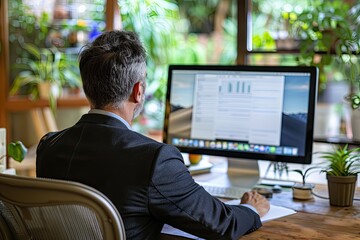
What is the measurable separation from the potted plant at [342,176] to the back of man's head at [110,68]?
784mm

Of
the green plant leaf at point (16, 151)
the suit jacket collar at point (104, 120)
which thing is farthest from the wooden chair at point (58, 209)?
the green plant leaf at point (16, 151)

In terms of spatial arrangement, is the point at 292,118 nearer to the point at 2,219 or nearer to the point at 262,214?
the point at 262,214

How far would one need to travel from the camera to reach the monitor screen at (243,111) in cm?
208

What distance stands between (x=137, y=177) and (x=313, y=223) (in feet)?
2.10

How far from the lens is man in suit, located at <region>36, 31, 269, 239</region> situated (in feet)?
4.67

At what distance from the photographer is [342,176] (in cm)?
191

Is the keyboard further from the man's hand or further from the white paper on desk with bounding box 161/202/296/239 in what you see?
the man's hand

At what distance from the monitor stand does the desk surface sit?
0.20 metres

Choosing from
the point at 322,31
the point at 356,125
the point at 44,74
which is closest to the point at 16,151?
the point at 322,31

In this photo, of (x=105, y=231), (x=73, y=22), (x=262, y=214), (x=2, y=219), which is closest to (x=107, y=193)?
(x=105, y=231)

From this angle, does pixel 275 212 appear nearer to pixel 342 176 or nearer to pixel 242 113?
pixel 342 176

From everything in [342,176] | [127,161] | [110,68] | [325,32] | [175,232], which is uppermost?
[325,32]


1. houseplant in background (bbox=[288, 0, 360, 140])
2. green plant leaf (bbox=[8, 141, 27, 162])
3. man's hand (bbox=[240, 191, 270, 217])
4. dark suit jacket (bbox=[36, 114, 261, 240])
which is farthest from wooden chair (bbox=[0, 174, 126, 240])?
houseplant in background (bbox=[288, 0, 360, 140])

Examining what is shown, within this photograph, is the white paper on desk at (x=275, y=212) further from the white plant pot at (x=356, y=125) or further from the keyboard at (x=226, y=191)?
the white plant pot at (x=356, y=125)
